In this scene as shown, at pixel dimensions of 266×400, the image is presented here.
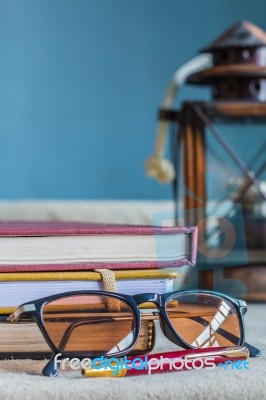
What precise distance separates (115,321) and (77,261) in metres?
0.05

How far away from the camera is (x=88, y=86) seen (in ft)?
8.32

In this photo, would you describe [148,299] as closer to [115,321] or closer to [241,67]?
[115,321]

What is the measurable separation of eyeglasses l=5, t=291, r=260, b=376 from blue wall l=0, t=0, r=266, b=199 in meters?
2.01

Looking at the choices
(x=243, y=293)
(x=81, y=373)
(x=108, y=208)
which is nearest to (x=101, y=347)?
(x=81, y=373)

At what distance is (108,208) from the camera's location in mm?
1499

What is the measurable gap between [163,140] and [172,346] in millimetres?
640

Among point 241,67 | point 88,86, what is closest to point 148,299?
point 241,67

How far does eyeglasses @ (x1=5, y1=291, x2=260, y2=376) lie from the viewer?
0.45m

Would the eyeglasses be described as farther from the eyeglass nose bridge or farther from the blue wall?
the blue wall

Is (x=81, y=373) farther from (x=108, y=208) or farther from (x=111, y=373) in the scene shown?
(x=108, y=208)

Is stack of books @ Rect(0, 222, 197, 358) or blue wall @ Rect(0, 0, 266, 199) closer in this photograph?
stack of books @ Rect(0, 222, 197, 358)

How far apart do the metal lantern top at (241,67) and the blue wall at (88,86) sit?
1.52 metres

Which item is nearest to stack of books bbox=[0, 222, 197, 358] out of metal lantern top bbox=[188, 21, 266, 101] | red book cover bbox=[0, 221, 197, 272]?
red book cover bbox=[0, 221, 197, 272]

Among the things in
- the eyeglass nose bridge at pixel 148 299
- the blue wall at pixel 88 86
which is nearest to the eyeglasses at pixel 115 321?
the eyeglass nose bridge at pixel 148 299
